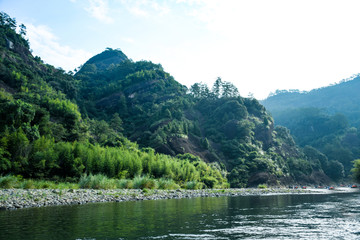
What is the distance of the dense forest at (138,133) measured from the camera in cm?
4166

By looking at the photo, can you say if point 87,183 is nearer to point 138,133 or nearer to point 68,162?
point 68,162

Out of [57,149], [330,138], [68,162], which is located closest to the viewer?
[68,162]

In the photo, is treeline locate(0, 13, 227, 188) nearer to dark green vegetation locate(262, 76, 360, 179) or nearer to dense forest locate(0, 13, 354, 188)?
dense forest locate(0, 13, 354, 188)

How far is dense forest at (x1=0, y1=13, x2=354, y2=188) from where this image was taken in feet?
137

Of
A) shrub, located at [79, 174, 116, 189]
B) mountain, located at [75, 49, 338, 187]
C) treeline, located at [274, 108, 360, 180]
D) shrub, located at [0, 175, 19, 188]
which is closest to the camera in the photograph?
shrub, located at [0, 175, 19, 188]

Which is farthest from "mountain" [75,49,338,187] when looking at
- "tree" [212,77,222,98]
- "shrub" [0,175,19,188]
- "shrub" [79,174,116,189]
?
→ "shrub" [0,175,19,188]

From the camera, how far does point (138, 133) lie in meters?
93.4

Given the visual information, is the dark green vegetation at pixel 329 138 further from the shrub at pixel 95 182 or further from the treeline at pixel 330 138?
the shrub at pixel 95 182

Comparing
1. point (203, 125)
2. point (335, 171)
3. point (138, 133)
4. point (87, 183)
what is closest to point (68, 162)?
point (87, 183)

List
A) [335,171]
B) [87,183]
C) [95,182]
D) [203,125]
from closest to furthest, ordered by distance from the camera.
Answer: [87,183] → [95,182] → [203,125] → [335,171]

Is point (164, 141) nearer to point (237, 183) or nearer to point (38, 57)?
point (237, 183)

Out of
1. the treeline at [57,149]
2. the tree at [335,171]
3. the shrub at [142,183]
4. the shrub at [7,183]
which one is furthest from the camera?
the tree at [335,171]

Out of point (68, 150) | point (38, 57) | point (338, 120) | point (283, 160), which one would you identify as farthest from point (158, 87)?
point (338, 120)

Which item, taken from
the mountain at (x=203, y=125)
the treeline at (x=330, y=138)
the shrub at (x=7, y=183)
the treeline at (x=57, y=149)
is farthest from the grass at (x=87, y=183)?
the treeline at (x=330, y=138)
